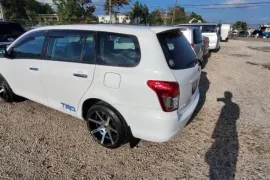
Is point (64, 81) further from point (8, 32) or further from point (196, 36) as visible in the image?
point (196, 36)

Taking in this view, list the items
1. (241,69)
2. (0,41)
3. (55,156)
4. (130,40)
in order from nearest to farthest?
1. (130,40)
2. (55,156)
3. (0,41)
4. (241,69)

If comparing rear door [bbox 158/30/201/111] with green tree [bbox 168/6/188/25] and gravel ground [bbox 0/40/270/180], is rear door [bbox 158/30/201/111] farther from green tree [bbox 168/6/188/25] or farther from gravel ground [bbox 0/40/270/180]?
green tree [bbox 168/6/188/25]

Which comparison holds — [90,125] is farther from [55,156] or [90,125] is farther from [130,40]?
[130,40]

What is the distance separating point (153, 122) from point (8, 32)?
20.2ft

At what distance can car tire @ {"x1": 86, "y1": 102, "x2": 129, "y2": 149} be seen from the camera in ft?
9.77

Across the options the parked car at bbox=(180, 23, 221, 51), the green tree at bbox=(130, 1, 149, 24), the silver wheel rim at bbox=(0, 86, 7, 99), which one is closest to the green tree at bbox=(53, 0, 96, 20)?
the green tree at bbox=(130, 1, 149, 24)

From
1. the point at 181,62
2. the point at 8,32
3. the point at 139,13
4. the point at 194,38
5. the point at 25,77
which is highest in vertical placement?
the point at 139,13

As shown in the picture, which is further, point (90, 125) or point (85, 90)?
point (90, 125)

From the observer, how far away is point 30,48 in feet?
12.9

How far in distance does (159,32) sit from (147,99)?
0.88m

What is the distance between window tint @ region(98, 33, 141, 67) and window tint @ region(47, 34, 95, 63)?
0.17 meters

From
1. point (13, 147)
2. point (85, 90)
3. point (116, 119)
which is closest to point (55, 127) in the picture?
point (13, 147)

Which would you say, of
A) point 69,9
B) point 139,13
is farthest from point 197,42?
point 139,13

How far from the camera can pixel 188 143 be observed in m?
3.42
